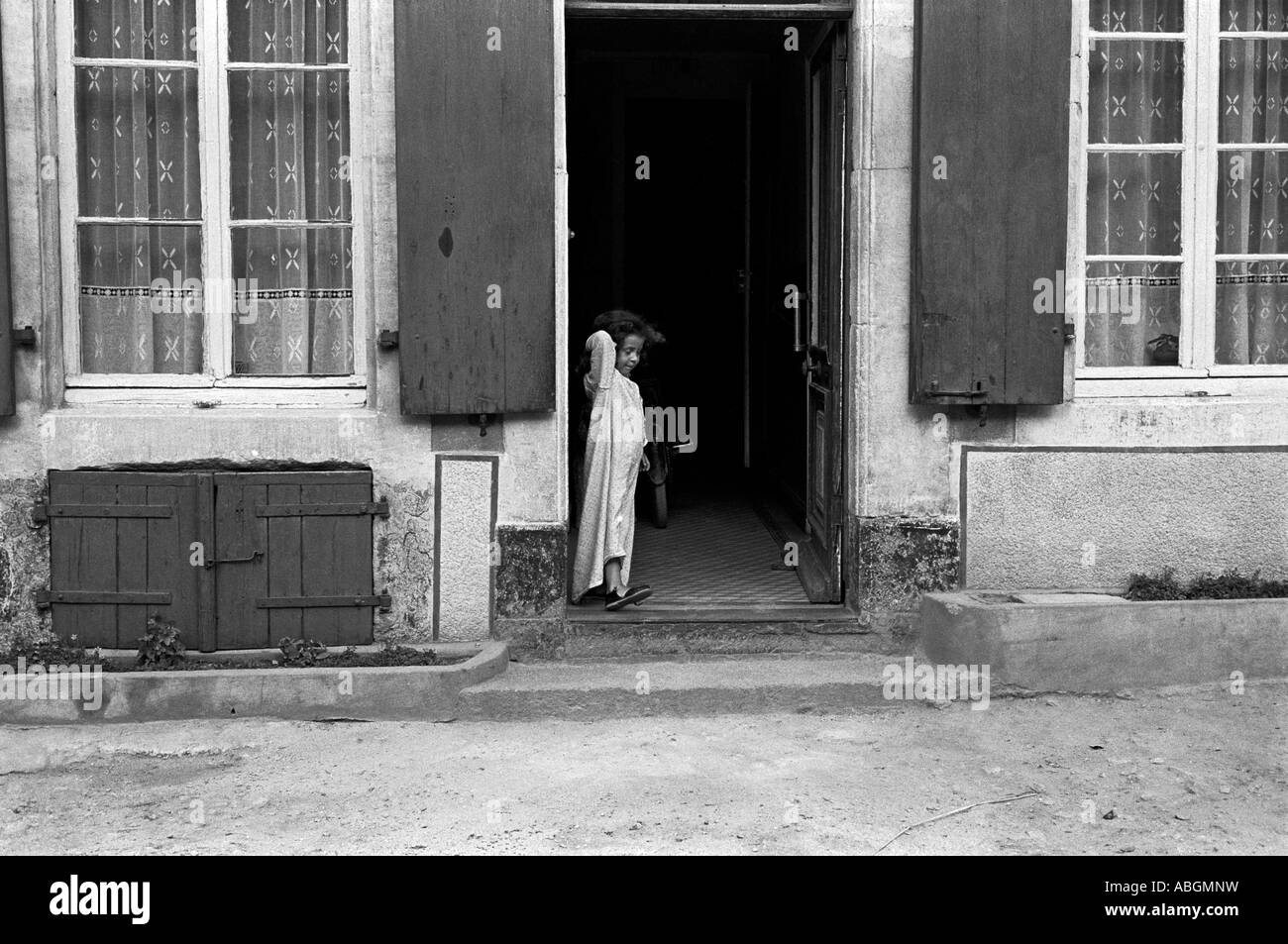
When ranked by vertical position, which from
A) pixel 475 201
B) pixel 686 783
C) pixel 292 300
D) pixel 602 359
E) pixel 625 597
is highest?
pixel 475 201

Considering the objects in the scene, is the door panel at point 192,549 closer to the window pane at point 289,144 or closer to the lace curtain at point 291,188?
the lace curtain at point 291,188

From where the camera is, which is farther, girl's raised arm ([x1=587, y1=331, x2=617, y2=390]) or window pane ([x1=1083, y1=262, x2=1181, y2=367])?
girl's raised arm ([x1=587, y1=331, x2=617, y2=390])

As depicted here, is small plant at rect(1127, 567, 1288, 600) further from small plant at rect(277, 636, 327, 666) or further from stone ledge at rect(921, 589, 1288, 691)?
small plant at rect(277, 636, 327, 666)

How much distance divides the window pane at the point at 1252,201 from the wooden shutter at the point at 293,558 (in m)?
4.24

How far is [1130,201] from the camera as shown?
733cm

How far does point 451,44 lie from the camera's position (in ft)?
22.4

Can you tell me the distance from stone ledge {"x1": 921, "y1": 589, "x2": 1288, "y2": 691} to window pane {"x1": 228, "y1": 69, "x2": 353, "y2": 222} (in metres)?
3.43

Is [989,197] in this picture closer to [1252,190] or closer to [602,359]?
[1252,190]

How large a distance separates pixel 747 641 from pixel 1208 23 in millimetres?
3595

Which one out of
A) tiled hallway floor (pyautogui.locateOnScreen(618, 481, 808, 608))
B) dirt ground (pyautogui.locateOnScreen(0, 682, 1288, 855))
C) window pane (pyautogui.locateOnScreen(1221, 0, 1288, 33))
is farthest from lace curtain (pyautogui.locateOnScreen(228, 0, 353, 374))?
window pane (pyautogui.locateOnScreen(1221, 0, 1288, 33))

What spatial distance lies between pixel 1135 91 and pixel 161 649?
5122mm

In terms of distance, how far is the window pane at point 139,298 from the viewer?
7.11 meters

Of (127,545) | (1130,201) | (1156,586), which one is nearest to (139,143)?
(127,545)

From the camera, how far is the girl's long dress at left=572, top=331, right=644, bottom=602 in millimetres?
7398
